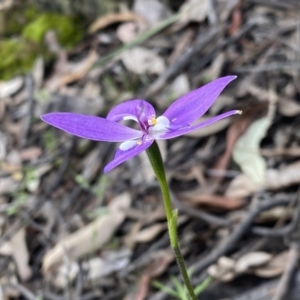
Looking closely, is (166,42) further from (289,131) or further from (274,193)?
(274,193)

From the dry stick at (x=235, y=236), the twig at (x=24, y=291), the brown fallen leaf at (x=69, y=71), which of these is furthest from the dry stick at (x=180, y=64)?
the twig at (x=24, y=291)

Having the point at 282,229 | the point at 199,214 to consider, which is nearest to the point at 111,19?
the point at 199,214

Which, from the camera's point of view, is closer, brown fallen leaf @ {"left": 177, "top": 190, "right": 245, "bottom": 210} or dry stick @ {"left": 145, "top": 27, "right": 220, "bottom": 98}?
brown fallen leaf @ {"left": 177, "top": 190, "right": 245, "bottom": 210}

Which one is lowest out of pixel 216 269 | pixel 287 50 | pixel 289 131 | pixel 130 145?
pixel 216 269

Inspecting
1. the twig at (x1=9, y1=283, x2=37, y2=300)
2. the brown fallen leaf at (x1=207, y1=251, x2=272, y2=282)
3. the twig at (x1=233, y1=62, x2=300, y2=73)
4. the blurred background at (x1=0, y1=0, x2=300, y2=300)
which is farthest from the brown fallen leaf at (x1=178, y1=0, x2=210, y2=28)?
the twig at (x1=9, y1=283, x2=37, y2=300)

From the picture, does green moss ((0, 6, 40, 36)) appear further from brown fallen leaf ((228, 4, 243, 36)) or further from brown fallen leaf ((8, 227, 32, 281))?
brown fallen leaf ((8, 227, 32, 281))

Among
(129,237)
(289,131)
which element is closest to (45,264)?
(129,237)
